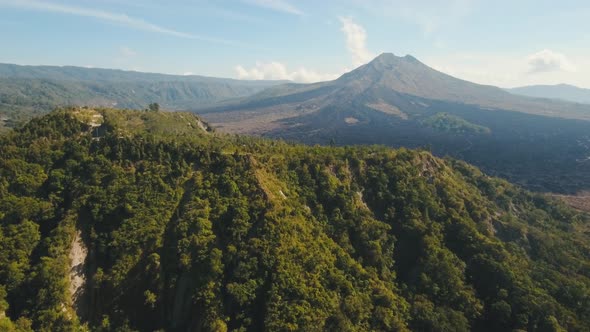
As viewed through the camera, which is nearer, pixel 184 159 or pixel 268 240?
pixel 268 240

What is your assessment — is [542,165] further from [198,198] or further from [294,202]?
[198,198]

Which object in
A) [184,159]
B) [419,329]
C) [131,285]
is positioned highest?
[184,159]

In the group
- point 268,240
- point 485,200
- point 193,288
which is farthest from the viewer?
point 485,200

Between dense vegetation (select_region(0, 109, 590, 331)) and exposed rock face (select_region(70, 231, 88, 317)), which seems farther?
exposed rock face (select_region(70, 231, 88, 317))

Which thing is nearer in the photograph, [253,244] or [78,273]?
[253,244]

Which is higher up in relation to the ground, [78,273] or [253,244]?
[253,244]

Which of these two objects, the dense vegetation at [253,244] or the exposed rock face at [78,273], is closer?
the dense vegetation at [253,244]

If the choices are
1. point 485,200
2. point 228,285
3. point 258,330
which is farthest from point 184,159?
point 485,200

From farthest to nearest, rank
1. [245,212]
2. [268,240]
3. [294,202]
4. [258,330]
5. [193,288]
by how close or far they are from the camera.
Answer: [294,202] < [245,212] < [268,240] < [193,288] < [258,330]
